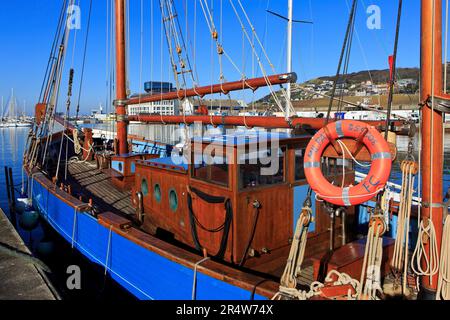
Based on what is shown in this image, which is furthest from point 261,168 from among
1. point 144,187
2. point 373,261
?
point 144,187

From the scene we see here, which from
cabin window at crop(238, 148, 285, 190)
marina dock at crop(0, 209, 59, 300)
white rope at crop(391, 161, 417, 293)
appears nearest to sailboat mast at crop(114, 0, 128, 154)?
marina dock at crop(0, 209, 59, 300)

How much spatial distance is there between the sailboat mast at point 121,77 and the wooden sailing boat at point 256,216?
3365 millimetres

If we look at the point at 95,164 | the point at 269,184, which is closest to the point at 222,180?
the point at 269,184

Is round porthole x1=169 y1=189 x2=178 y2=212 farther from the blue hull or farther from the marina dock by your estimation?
the marina dock

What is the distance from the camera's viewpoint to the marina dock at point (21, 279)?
15.6 ft

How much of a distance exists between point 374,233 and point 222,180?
2.35 metres

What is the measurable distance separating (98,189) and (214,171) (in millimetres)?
6376

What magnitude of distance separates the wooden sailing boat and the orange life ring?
0.01 m

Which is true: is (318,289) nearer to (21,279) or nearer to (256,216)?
(256,216)

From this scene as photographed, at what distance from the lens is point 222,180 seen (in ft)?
16.9

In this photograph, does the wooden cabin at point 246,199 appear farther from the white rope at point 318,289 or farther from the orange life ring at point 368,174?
the white rope at point 318,289

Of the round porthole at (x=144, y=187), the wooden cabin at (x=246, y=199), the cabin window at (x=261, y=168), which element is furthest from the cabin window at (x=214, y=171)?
the round porthole at (x=144, y=187)

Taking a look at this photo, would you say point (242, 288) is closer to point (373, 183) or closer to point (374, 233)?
point (374, 233)

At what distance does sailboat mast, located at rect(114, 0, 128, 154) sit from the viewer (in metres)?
11.4
